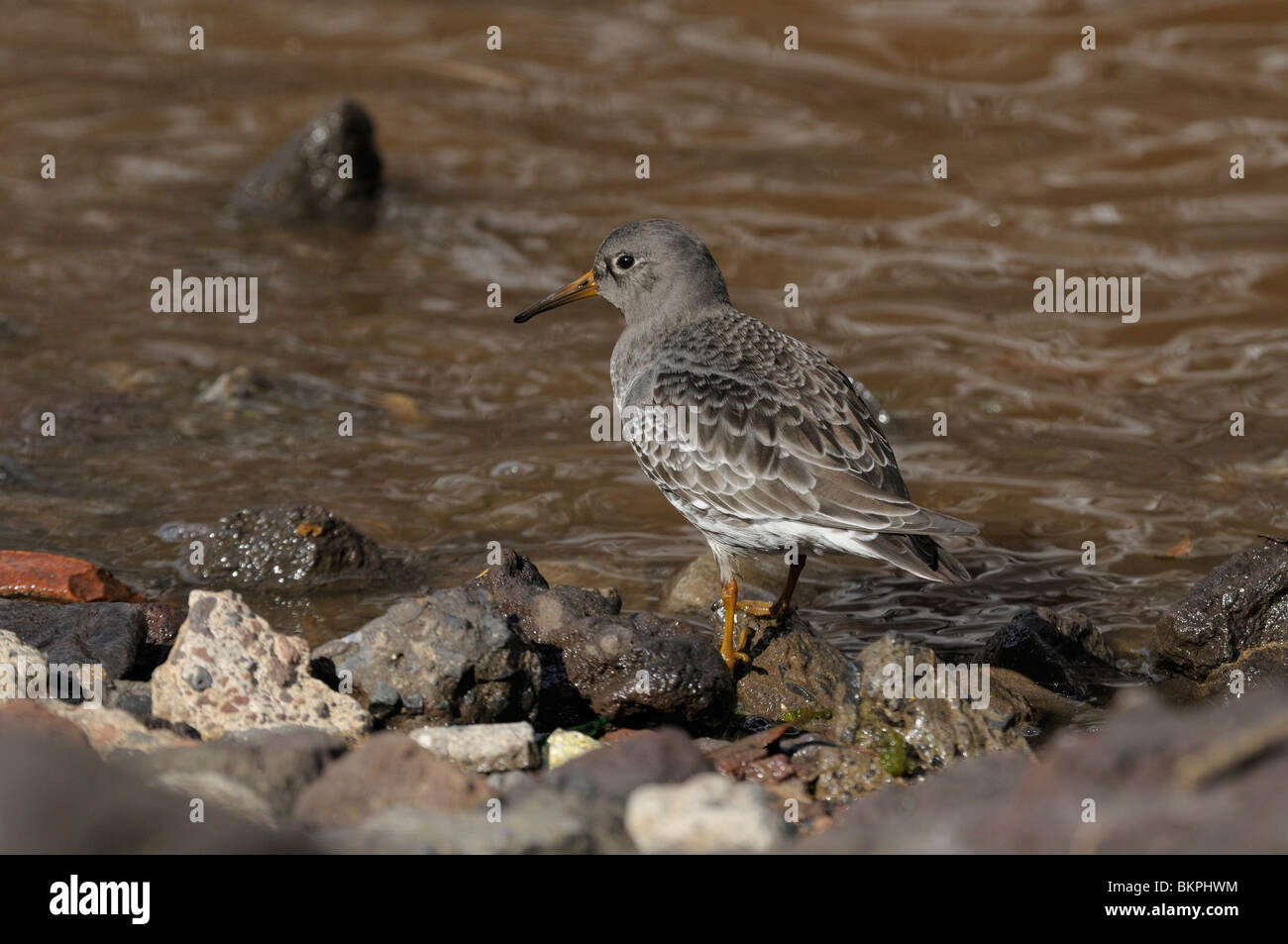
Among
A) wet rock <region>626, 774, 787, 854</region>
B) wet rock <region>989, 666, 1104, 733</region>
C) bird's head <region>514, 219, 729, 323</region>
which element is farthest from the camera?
bird's head <region>514, 219, 729, 323</region>

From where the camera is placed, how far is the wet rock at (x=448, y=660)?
6086 millimetres

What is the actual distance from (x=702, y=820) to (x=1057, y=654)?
3724 millimetres

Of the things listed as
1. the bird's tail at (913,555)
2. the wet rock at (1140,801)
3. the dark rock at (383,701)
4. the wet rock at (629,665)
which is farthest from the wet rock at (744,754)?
the wet rock at (1140,801)

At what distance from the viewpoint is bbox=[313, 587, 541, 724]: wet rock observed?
6086mm

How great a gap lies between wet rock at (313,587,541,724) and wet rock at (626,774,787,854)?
1.61 meters

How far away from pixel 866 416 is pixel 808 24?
12.5 meters
